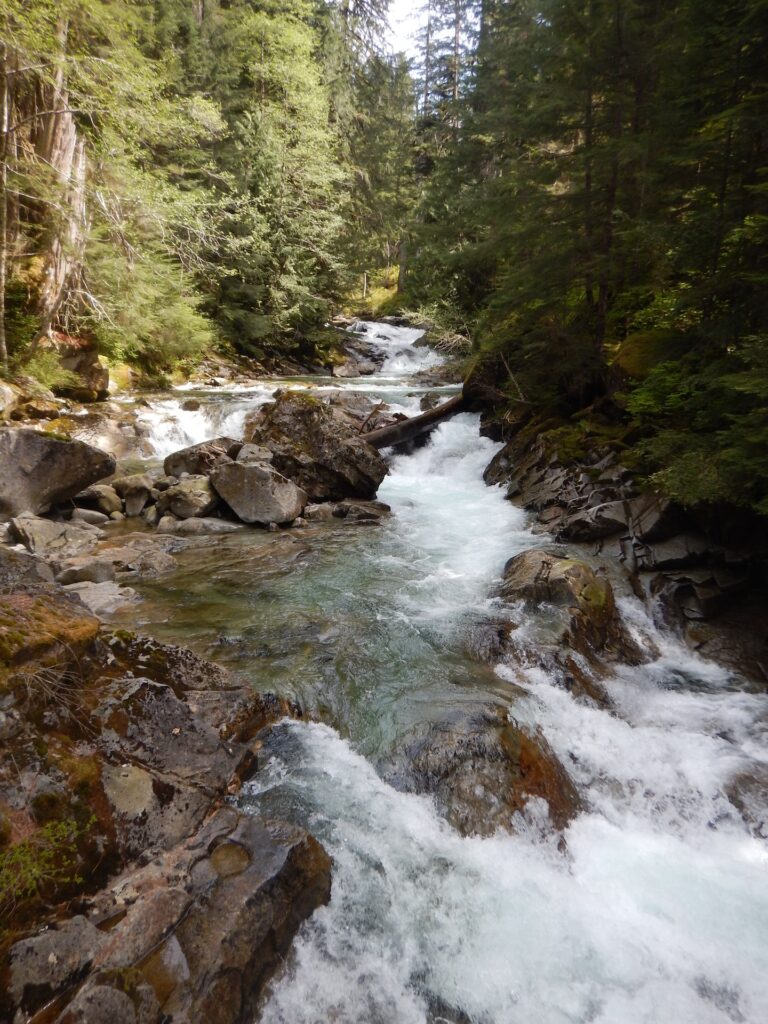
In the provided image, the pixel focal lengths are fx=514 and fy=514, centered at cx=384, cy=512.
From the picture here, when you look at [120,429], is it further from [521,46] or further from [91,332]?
[521,46]

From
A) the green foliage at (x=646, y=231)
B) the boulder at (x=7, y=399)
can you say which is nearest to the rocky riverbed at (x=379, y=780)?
the green foliage at (x=646, y=231)

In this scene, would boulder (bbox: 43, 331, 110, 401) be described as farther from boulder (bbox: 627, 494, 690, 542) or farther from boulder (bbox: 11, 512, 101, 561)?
boulder (bbox: 627, 494, 690, 542)

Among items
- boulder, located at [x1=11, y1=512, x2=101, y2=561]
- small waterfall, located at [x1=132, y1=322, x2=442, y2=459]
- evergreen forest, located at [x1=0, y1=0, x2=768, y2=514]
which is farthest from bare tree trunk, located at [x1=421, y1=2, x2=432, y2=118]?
boulder, located at [x1=11, y1=512, x2=101, y2=561]

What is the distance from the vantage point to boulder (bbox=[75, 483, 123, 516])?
955 centimetres

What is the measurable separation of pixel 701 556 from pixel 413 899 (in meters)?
5.89

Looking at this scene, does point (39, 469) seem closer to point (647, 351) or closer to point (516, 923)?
point (516, 923)

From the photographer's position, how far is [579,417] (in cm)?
1118

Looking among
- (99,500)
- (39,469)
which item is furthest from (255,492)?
(39,469)

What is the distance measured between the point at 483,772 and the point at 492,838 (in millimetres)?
463

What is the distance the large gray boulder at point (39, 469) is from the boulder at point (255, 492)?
7.13 ft

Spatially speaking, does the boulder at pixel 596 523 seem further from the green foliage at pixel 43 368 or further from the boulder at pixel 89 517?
the green foliage at pixel 43 368

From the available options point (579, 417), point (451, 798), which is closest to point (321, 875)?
point (451, 798)

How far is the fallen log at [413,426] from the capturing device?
13663 millimetres

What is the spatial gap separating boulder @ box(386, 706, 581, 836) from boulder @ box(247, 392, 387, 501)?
7402 mm
